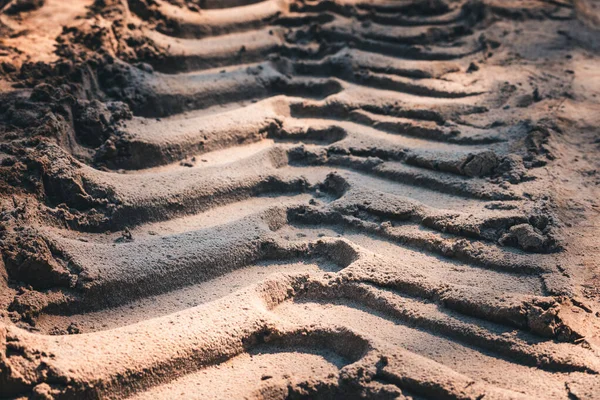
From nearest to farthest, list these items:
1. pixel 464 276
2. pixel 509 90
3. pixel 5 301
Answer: pixel 5 301 < pixel 464 276 < pixel 509 90

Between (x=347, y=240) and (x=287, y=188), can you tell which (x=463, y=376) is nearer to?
(x=347, y=240)

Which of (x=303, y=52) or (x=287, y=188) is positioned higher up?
(x=303, y=52)

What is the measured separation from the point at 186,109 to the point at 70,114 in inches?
16.5

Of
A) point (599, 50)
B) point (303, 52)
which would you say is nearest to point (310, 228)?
point (303, 52)

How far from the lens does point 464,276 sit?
1.60 m

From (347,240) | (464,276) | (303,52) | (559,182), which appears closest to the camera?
(464,276)

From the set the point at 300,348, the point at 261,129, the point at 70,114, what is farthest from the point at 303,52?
the point at 300,348

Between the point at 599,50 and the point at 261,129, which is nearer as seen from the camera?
the point at 261,129

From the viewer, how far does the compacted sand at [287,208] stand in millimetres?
1352

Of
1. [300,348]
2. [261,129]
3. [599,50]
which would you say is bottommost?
[300,348]

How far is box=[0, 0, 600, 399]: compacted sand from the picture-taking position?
1352mm

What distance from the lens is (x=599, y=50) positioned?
2928 millimetres

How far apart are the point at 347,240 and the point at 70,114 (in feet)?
3.07

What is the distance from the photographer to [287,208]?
1.87 meters
